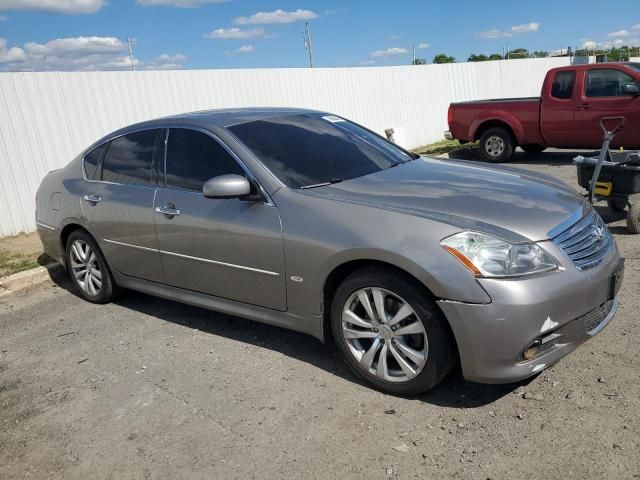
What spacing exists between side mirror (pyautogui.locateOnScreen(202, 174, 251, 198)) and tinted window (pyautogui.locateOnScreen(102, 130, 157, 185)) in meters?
1.04

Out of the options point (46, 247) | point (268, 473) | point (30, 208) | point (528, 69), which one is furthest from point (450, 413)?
point (528, 69)

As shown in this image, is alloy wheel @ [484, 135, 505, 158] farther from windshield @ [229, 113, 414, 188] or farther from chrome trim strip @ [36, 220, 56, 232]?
chrome trim strip @ [36, 220, 56, 232]

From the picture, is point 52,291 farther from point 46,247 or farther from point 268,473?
point 268,473

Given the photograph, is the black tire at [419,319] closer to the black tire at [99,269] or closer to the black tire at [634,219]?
the black tire at [99,269]

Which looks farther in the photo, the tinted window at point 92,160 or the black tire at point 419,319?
the tinted window at point 92,160

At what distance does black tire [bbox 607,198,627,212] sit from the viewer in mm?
6160

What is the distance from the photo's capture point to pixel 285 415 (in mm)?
3219

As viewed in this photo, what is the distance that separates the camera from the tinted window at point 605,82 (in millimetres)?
10148

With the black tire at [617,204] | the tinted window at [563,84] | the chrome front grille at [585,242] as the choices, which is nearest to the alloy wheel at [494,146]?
the tinted window at [563,84]

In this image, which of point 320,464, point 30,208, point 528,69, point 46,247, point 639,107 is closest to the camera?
point 320,464

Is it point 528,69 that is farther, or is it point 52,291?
point 528,69

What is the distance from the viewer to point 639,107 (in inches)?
387

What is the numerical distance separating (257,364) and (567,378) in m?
1.94

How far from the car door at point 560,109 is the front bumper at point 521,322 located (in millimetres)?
8516
